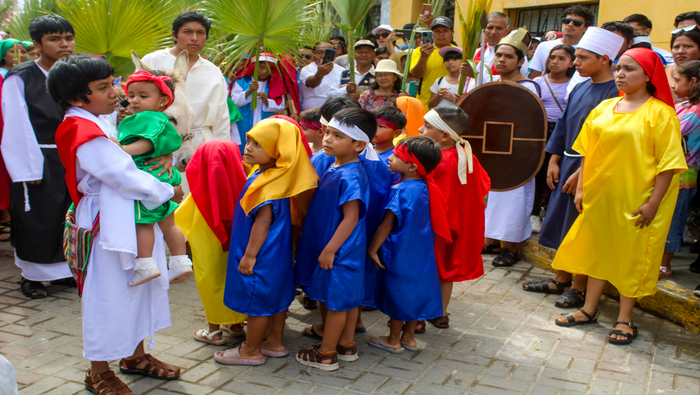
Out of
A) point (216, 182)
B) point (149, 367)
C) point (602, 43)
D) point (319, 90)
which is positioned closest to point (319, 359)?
point (149, 367)

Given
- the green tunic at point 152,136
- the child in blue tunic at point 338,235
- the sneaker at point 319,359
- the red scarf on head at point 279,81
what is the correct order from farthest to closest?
the red scarf on head at point 279,81, the sneaker at point 319,359, the child in blue tunic at point 338,235, the green tunic at point 152,136

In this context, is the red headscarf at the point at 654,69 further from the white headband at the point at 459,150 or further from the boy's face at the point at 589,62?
the white headband at the point at 459,150

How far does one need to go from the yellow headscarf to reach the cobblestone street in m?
1.01

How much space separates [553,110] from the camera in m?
5.52

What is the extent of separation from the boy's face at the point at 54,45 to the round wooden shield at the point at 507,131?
3.29 m

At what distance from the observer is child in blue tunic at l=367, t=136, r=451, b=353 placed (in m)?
3.35

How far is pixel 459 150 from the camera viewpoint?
3.78 m

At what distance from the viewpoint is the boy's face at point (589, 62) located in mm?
4359

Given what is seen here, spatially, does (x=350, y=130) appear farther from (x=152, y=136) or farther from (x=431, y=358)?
(x=431, y=358)

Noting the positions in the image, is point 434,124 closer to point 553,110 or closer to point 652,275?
point 652,275

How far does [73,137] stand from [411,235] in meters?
1.91

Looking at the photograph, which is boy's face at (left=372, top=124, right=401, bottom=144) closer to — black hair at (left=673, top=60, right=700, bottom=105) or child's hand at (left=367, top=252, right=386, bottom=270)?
child's hand at (left=367, top=252, right=386, bottom=270)

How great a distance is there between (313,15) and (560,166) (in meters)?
3.00

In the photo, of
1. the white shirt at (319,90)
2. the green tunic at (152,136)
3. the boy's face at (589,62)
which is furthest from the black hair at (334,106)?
the white shirt at (319,90)
